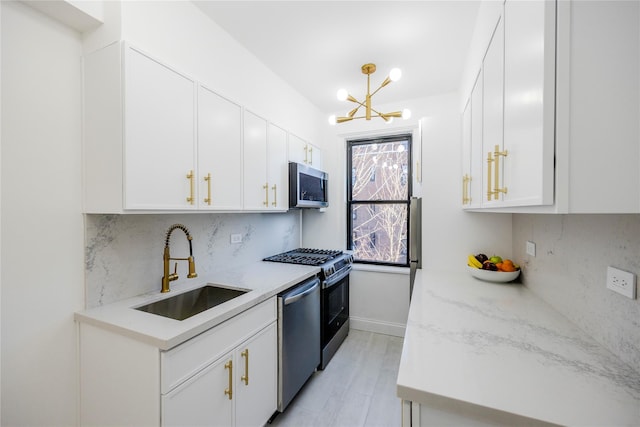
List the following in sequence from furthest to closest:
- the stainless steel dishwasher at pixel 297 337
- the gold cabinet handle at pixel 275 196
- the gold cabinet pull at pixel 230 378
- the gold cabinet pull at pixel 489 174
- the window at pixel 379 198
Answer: the window at pixel 379 198 → the gold cabinet handle at pixel 275 196 → the stainless steel dishwasher at pixel 297 337 → the gold cabinet pull at pixel 230 378 → the gold cabinet pull at pixel 489 174

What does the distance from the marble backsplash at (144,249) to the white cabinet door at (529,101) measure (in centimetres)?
189

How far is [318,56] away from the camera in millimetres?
2301

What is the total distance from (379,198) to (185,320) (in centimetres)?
265

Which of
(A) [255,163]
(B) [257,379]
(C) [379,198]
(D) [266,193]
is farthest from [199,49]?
(C) [379,198]

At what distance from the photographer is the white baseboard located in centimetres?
309

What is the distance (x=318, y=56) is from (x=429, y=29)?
88 centimetres

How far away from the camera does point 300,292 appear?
1995 millimetres

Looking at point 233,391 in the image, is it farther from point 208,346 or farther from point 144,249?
point 144,249

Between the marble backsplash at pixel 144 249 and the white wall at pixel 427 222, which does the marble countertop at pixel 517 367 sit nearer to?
the white wall at pixel 427 222

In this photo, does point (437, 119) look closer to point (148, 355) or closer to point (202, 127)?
point (202, 127)

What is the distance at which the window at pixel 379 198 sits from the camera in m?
3.30

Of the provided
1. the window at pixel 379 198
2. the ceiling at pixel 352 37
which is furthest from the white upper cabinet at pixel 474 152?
the window at pixel 379 198

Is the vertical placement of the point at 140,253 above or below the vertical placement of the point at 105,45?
below

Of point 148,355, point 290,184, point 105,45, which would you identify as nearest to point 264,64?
point 290,184
